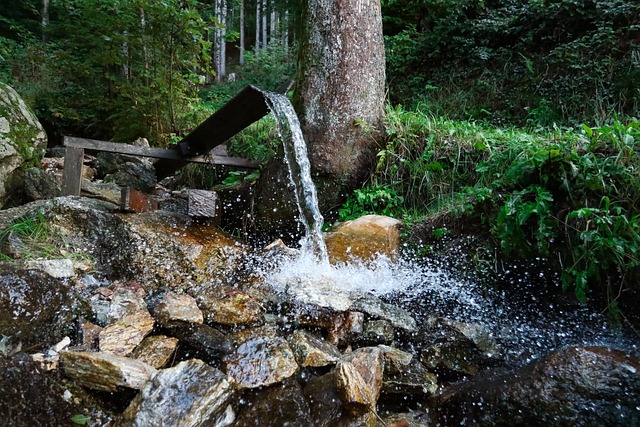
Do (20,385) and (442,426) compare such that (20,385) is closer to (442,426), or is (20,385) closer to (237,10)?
(442,426)

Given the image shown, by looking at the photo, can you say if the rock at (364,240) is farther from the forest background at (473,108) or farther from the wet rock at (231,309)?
the wet rock at (231,309)

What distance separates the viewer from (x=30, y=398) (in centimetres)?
160

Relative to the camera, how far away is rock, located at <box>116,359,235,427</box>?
1646 millimetres

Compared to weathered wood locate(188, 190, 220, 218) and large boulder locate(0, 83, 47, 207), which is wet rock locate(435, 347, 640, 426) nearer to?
weathered wood locate(188, 190, 220, 218)

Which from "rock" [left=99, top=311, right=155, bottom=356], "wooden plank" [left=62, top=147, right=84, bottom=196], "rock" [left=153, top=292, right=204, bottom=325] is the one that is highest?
"wooden plank" [left=62, top=147, right=84, bottom=196]

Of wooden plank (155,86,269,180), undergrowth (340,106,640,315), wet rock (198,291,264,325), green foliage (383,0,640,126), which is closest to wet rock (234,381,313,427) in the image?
wet rock (198,291,264,325)

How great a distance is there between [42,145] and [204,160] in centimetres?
225

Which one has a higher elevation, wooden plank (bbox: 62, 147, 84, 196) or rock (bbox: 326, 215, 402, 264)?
wooden plank (bbox: 62, 147, 84, 196)

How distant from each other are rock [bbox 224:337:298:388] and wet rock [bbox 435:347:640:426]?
80 centimetres

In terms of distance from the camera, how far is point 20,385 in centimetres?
161

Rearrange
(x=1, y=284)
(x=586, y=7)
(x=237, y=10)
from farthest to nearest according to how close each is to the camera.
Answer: (x=237, y=10) < (x=586, y=7) < (x=1, y=284)

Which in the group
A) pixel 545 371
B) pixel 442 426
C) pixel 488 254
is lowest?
pixel 442 426

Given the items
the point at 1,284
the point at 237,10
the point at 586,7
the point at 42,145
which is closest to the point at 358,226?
the point at 1,284

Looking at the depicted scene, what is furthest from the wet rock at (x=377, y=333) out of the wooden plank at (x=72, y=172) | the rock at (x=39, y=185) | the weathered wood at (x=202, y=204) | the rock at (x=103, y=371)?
the rock at (x=39, y=185)
